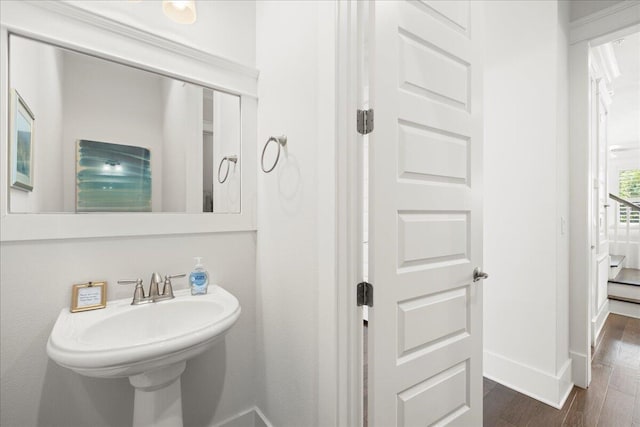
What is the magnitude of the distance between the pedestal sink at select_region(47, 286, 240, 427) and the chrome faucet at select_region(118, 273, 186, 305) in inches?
1.5

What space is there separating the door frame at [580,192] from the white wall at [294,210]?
1.98 meters

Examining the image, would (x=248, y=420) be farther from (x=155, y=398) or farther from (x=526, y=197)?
(x=526, y=197)

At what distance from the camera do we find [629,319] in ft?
10.6

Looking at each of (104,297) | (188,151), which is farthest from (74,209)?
(188,151)

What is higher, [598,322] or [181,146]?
[181,146]

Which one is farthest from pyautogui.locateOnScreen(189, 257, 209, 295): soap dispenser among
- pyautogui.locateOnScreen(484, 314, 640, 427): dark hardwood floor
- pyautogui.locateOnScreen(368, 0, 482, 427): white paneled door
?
pyautogui.locateOnScreen(484, 314, 640, 427): dark hardwood floor

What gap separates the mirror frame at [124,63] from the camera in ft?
3.37

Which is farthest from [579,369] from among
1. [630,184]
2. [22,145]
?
[630,184]

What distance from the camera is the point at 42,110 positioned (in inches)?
43.7

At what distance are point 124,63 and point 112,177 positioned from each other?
487mm

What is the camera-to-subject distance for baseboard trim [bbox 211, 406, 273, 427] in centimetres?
151

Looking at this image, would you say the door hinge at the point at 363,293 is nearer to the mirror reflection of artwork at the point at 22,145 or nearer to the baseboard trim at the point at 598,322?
the mirror reflection of artwork at the point at 22,145

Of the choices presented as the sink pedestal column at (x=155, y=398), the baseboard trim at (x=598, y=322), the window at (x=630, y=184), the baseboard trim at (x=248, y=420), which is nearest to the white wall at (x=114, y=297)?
the baseboard trim at (x=248, y=420)

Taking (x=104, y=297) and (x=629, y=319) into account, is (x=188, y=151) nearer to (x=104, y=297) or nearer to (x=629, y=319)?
(x=104, y=297)
